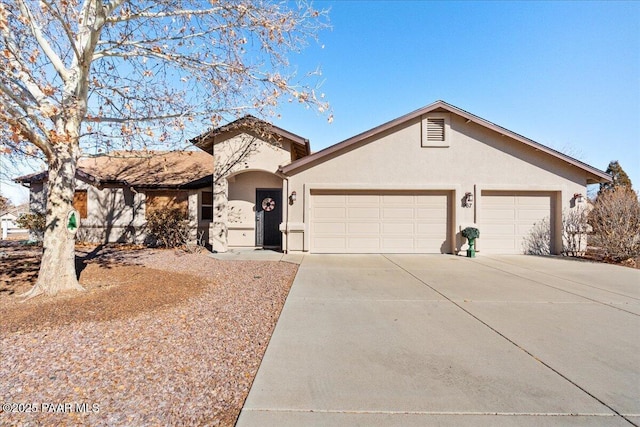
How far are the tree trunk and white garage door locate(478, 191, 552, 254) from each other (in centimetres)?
1179

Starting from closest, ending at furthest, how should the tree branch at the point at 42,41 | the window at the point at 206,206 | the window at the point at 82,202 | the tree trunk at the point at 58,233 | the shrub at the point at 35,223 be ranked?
1. the tree branch at the point at 42,41
2. the tree trunk at the point at 58,233
3. the shrub at the point at 35,223
4. the window at the point at 206,206
5. the window at the point at 82,202

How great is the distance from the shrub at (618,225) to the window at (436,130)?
533 cm

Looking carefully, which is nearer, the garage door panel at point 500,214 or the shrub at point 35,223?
the garage door panel at point 500,214

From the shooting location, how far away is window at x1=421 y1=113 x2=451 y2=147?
36.1ft

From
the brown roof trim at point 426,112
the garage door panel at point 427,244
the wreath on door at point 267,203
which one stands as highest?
the brown roof trim at point 426,112

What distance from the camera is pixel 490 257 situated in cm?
1043

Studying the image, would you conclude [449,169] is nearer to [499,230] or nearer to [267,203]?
[499,230]

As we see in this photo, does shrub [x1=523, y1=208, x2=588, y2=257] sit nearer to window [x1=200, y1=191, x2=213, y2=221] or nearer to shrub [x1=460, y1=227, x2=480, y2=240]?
shrub [x1=460, y1=227, x2=480, y2=240]

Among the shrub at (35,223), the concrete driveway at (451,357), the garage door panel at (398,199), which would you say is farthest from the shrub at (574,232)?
the shrub at (35,223)

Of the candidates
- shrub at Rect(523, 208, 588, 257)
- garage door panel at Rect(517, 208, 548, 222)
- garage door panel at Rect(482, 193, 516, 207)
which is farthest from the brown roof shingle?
shrub at Rect(523, 208, 588, 257)

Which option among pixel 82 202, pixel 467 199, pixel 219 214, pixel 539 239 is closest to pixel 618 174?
pixel 539 239

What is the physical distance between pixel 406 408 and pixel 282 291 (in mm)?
3716

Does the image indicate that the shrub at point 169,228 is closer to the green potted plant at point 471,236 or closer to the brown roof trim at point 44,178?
the brown roof trim at point 44,178

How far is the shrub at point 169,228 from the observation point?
40.1 feet
